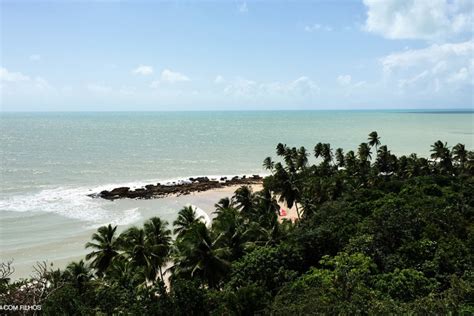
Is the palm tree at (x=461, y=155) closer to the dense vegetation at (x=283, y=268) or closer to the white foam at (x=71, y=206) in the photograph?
the dense vegetation at (x=283, y=268)

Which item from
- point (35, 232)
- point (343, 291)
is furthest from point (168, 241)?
point (35, 232)

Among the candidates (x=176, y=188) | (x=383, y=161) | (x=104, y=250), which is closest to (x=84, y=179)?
(x=176, y=188)

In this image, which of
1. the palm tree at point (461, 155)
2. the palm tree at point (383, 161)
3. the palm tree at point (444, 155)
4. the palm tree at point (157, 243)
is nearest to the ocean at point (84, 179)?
the palm tree at point (157, 243)

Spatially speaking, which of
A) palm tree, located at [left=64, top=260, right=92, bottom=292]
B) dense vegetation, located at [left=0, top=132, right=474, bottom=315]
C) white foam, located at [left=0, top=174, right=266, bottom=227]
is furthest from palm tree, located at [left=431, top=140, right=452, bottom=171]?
palm tree, located at [left=64, top=260, right=92, bottom=292]

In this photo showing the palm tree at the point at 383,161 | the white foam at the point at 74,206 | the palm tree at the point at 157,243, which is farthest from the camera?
the palm tree at the point at 383,161

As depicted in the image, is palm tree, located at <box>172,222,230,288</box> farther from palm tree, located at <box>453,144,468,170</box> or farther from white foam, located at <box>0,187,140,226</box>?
palm tree, located at <box>453,144,468,170</box>

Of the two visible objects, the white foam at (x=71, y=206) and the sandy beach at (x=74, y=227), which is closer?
the sandy beach at (x=74, y=227)

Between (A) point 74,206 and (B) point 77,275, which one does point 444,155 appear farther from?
(A) point 74,206
